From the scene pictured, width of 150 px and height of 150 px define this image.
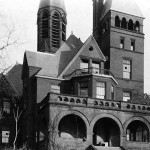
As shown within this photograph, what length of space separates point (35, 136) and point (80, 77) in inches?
285

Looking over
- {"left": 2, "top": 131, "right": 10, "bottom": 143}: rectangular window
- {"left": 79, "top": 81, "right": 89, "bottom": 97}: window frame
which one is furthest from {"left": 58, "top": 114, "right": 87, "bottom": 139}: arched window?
{"left": 2, "top": 131, "right": 10, "bottom": 143}: rectangular window

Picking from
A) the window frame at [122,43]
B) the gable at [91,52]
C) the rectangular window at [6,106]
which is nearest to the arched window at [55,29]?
the rectangular window at [6,106]

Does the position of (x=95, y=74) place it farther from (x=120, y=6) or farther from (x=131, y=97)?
(x=120, y=6)

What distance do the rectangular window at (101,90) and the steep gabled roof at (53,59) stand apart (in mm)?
4855

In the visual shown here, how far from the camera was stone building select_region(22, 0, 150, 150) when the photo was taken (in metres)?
31.7

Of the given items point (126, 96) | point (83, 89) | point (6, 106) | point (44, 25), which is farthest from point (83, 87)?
point (44, 25)

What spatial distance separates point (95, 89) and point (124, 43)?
8938 millimetres

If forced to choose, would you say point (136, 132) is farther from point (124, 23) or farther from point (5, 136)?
point (5, 136)

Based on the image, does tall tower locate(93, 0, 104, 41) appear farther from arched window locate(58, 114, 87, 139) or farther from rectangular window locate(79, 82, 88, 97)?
arched window locate(58, 114, 87, 139)

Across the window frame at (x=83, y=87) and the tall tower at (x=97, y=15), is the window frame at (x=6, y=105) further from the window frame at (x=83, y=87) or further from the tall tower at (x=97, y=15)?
the tall tower at (x=97, y=15)

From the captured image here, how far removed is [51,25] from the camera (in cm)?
5159

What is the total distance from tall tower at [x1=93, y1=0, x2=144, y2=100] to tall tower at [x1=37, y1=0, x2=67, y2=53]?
30.4 feet

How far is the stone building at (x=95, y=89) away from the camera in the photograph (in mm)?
31703

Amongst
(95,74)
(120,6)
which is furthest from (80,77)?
(120,6)
